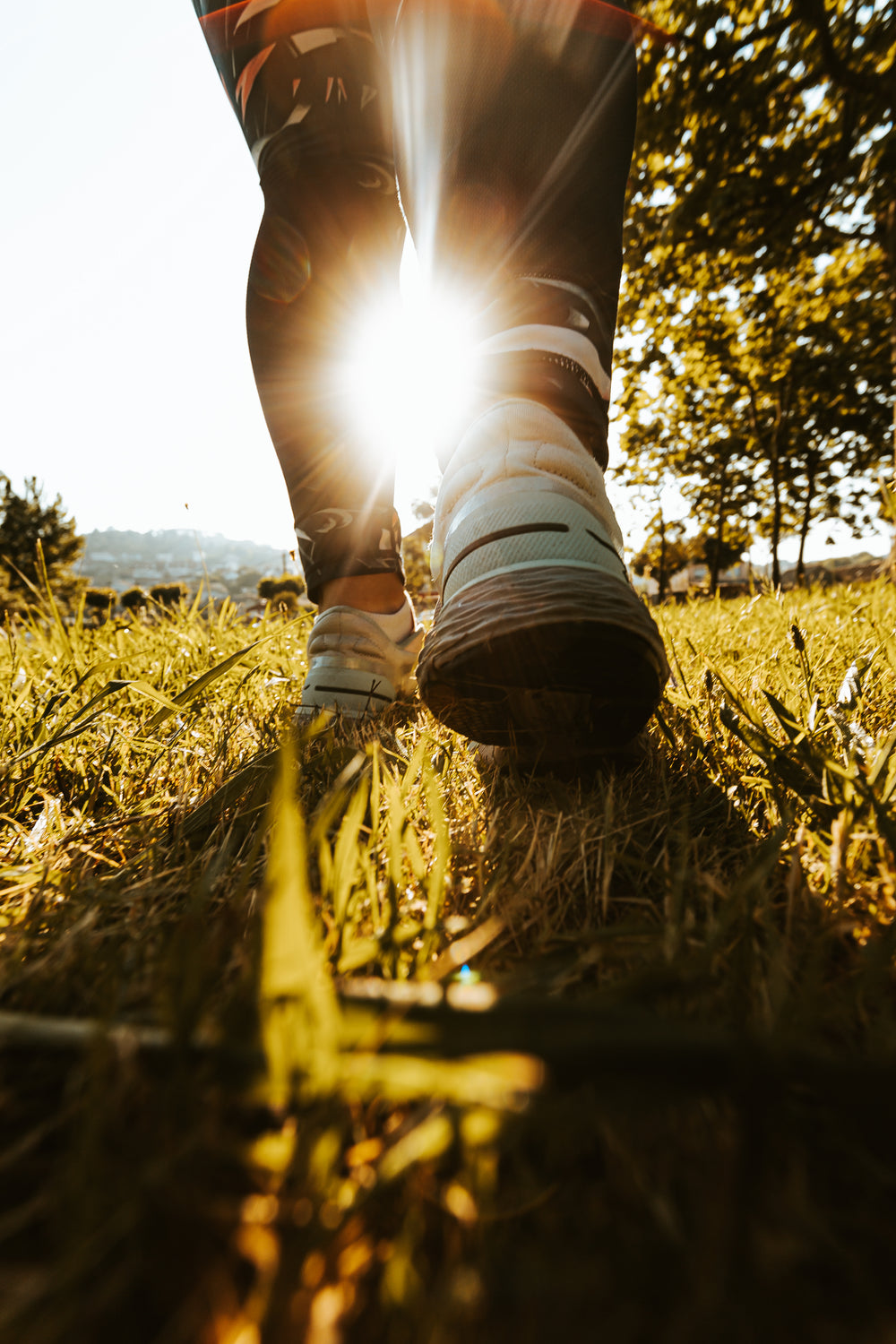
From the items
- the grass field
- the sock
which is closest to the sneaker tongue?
the sock

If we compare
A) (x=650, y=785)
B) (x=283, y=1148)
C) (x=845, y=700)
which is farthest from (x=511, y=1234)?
(x=845, y=700)

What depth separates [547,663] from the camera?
733 millimetres

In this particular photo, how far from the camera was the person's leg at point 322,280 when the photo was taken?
1.37 meters

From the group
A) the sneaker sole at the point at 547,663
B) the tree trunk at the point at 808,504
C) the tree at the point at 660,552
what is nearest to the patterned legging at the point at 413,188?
the sneaker sole at the point at 547,663

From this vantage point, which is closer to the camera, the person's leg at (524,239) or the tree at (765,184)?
the person's leg at (524,239)

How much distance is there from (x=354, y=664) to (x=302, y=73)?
4.55 feet

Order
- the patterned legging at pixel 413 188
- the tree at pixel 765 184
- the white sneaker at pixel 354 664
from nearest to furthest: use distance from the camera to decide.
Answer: the patterned legging at pixel 413 188
the white sneaker at pixel 354 664
the tree at pixel 765 184

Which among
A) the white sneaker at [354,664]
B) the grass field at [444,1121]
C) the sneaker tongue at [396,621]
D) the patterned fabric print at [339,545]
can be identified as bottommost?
the grass field at [444,1121]

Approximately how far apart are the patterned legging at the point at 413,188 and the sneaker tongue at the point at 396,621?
11 cm

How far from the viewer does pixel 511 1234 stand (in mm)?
263

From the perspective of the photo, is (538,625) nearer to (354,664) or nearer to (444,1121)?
(444,1121)

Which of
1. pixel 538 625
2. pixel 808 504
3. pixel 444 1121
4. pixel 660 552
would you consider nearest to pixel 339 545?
pixel 538 625

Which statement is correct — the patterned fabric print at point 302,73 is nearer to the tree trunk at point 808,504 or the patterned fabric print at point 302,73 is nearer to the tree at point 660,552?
the tree trunk at point 808,504

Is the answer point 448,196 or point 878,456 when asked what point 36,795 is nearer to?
point 448,196
